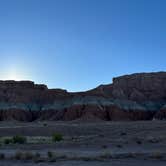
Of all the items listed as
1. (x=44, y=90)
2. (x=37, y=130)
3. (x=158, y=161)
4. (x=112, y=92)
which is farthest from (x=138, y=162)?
(x=44, y=90)

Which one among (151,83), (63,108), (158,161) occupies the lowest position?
(158,161)

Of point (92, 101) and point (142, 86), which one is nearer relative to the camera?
point (92, 101)

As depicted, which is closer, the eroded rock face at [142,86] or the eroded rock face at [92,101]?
the eroded rock face at [92,101]

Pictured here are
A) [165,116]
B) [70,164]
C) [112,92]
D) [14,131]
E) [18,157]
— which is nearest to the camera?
[70,164]

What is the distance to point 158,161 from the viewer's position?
1947 cm

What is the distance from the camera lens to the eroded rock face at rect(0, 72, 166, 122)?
348ft

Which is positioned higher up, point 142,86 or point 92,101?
point 142,86

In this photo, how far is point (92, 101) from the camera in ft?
353

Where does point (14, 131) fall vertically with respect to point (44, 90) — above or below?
below

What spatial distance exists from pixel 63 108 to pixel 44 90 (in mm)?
16965

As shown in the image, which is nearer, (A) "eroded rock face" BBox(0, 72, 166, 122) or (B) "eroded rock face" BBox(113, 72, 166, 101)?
(A) "eroded rock face" BBox(0, 72, 166, 122)

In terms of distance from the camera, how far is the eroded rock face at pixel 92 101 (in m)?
106

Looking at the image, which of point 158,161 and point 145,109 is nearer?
point 158,161

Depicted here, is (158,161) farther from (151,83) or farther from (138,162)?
(151,83)
